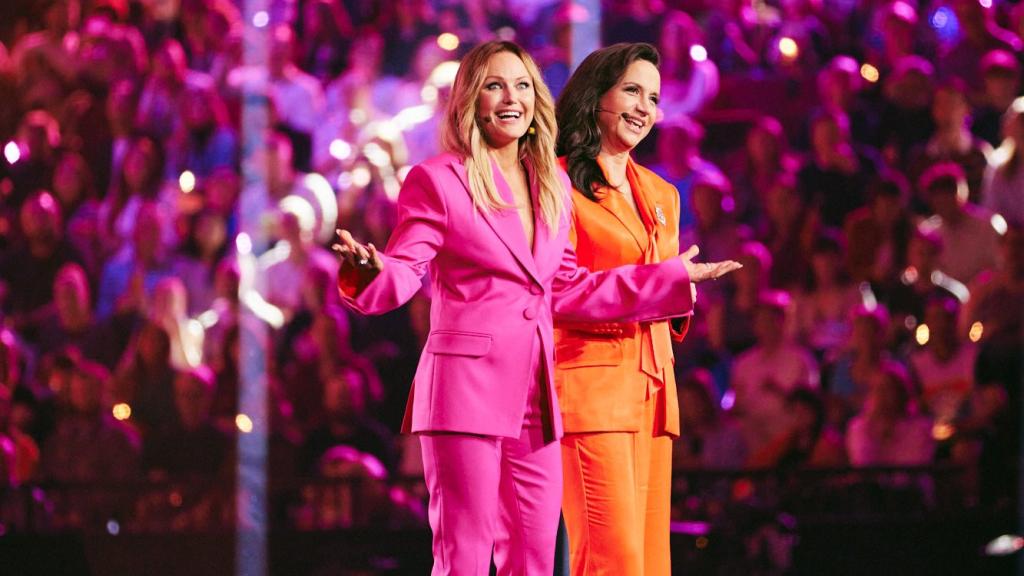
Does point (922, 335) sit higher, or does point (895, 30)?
point (895, 30)

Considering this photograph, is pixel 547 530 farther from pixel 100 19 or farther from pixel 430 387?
pixel 100 19

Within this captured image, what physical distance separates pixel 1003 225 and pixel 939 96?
1.50ft

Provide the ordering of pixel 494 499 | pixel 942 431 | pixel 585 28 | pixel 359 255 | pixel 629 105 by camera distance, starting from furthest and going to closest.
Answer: pixel 942 431
pixel 585 28
pixel 629 105
pixel 494 499
pixel 359 255

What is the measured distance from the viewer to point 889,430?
13.5ft

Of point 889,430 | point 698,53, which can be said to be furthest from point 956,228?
point 698,53

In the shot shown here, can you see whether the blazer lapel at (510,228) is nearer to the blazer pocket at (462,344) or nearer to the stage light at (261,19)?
the blazer pocket at (462,344)

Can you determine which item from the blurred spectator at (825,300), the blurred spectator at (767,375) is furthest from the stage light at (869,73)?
the blurred spectator at (767,375)

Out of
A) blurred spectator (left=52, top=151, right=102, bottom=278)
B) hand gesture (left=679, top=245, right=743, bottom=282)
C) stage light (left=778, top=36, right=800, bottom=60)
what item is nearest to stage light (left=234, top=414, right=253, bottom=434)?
blurred spectator (left=52, top=151, right=102, bottom=278)

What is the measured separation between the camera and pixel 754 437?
420cm

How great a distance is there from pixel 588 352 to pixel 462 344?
13.7 inches

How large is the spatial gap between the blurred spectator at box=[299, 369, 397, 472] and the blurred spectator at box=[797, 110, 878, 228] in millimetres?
1539

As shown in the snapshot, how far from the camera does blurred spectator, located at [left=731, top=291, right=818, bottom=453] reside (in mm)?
4176

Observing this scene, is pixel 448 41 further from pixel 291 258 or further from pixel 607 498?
pixel 607 498

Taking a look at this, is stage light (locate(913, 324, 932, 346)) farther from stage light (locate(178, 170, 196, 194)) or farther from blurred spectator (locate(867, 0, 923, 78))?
stage light (locate(178, 170, 196, 194))
